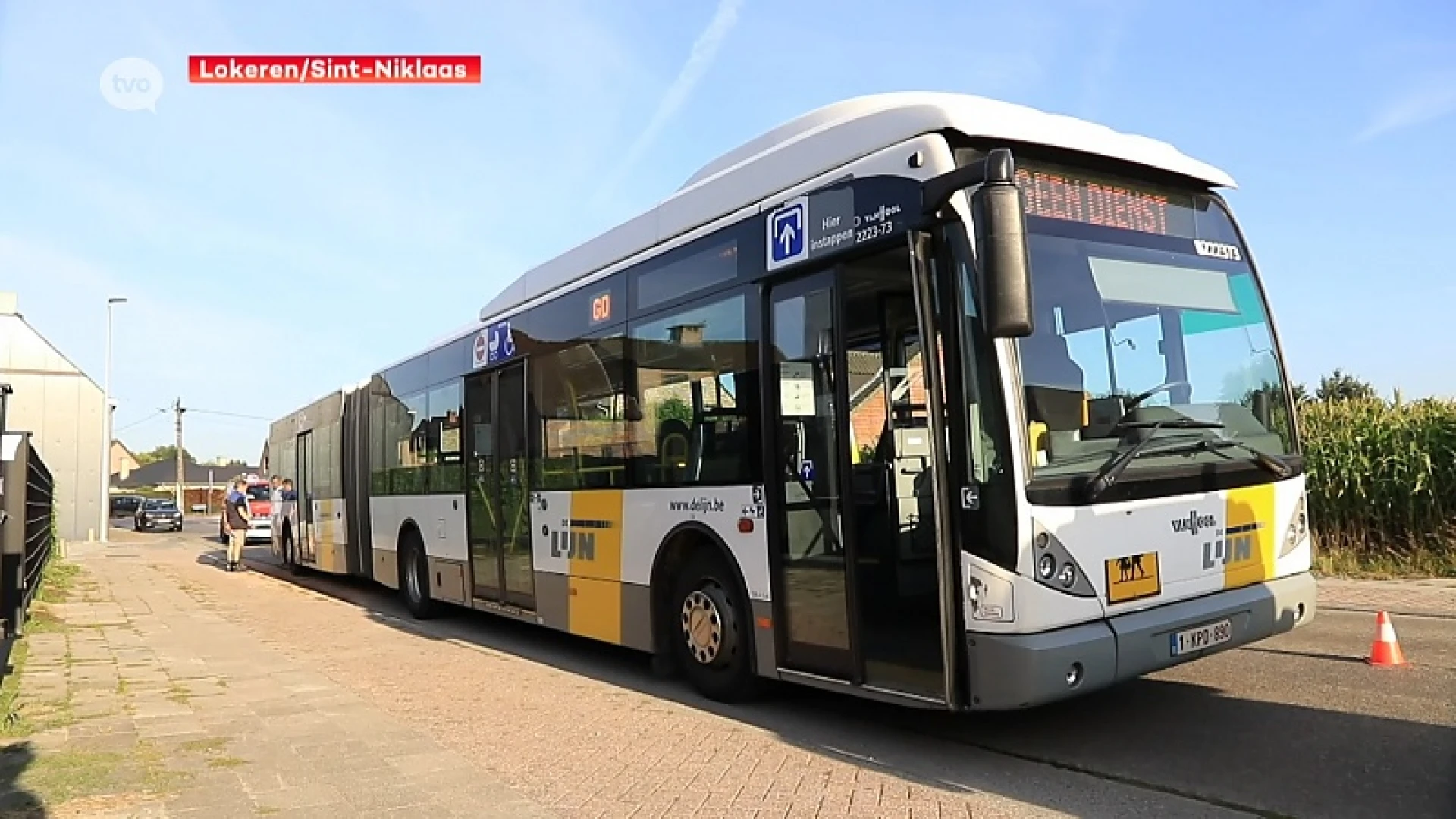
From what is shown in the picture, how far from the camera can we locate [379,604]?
14984 millimetres

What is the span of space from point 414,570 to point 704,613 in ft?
22.3

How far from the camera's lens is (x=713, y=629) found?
23.3 feet

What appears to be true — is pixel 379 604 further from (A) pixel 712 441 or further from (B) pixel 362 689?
(A) pixel 712 441

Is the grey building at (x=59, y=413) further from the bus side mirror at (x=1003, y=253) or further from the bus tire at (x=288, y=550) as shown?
the bus side mirror at (x=1003, y=253)

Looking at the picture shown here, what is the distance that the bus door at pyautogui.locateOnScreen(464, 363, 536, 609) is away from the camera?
32.1 feet

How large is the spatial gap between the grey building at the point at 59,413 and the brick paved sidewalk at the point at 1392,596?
123ft

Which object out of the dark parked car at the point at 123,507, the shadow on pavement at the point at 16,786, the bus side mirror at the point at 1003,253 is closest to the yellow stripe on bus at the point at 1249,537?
the bus side mirror at the point at 1003,253

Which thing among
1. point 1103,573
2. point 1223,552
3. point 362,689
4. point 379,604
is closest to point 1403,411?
point 1223,552

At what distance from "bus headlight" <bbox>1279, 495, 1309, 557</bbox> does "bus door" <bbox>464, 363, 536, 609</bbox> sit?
610 cm

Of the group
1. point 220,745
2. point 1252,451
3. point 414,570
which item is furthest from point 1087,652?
point 414,570

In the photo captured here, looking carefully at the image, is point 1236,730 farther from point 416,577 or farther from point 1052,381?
point 416,577

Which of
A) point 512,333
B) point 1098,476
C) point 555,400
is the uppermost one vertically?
point 512,333

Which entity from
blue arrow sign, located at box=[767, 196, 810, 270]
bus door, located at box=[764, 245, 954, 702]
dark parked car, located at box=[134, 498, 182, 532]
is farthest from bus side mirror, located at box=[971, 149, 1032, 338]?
dark parked car, located at box=[134, 498, 182, 532]

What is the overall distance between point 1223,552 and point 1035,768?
1.57 m
